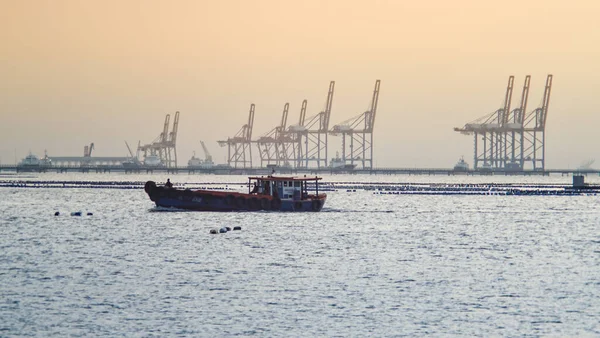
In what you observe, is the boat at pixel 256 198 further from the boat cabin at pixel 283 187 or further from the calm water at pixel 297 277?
the calm water at pixel 297 277

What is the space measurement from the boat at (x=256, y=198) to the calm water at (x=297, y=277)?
1162 mm

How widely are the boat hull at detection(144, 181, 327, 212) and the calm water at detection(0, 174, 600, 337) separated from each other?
3.61ft

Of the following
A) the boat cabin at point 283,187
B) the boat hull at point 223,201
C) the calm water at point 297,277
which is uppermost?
the boat cabin at point 283,187

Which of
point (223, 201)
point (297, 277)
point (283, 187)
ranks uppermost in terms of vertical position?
point (283, 187)

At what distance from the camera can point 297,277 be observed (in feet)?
144

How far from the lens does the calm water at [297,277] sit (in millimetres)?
32625

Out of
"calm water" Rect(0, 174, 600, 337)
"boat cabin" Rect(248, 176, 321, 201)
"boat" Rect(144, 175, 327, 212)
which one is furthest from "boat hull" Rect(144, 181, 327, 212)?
"calm water" Rect(0, 174, 600, 337)

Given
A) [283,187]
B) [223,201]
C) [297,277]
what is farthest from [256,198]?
[297,277]

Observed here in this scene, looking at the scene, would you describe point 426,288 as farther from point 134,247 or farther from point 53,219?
point 53,219

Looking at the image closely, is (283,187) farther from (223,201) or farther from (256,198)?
(223,201)

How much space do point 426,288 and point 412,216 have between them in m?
49.4

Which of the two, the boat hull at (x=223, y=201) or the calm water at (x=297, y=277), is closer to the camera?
the calm water at (x=297, y=277)

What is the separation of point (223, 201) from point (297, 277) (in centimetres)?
4128

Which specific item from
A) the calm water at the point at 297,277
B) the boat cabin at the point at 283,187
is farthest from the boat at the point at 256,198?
the calm water at the point at 297,277
